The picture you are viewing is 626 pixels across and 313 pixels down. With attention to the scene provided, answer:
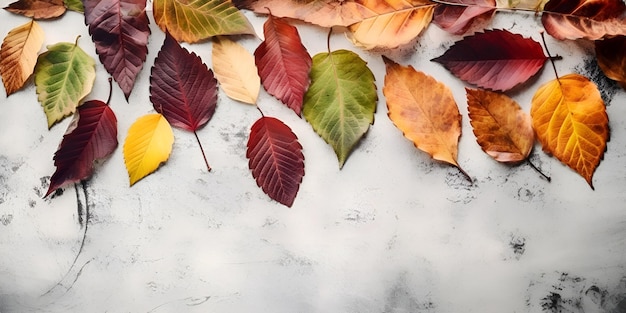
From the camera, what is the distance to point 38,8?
2.05 ft

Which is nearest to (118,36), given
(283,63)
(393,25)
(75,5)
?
(75,5)

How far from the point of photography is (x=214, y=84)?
603 millimetres

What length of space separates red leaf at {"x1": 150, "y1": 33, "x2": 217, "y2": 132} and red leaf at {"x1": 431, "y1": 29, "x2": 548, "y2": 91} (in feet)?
0.82

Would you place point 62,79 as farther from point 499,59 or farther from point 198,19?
point 499,59

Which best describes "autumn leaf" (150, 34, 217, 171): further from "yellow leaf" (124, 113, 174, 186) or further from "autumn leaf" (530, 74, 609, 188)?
"autumn leaf" (530, 74, 609, 188)

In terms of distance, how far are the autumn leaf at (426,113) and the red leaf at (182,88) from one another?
7.0 inches

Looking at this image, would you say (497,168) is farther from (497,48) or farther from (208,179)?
(208,179)

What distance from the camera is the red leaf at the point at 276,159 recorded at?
0.58 meters

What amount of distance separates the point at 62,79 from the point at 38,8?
8cm

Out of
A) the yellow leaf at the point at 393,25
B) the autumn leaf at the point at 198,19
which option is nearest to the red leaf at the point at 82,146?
the autumn leaf at the point at 198,19

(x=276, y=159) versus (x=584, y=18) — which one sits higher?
(x=584, y=18)

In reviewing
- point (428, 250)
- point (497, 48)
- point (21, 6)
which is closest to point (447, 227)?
point (428, 250)

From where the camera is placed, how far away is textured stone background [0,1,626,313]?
0.57 metres

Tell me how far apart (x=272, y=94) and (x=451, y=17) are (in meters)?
0.19
